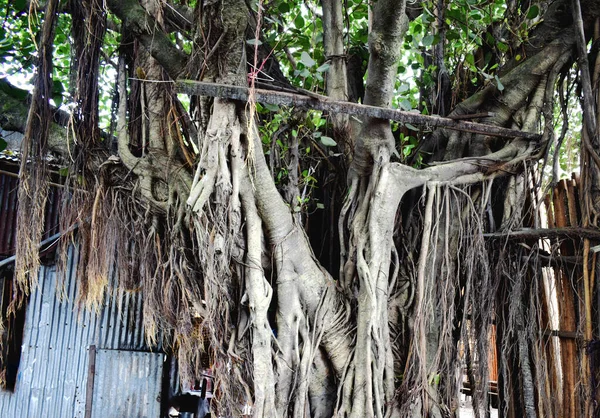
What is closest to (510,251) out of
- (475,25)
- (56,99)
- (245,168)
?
(475,25)

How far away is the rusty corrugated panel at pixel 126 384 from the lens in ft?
15.6

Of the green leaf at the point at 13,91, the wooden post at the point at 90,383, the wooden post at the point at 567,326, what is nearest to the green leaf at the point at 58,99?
the green leaf at the point at 13,91

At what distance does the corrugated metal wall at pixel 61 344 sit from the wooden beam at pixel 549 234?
123 inches

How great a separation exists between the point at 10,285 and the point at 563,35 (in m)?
4.89

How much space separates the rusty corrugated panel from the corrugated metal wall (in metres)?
0.05

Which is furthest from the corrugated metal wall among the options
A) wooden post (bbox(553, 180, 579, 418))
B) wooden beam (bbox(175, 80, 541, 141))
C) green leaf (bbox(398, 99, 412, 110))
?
wooden post (bbox(553, 180, 579, 418))

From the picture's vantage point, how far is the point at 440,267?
11.3 ft

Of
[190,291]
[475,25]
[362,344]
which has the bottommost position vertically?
[362,344]

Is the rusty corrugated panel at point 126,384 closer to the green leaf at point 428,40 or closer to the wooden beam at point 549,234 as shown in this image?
the wooden beam at point 549,234

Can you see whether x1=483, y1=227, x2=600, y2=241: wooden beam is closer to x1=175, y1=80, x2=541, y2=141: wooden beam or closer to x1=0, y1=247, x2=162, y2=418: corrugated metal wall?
x1=175, y1=80, x2=541, y2=141: wooden beam

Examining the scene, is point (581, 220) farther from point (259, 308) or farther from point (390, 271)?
point (259, 308)

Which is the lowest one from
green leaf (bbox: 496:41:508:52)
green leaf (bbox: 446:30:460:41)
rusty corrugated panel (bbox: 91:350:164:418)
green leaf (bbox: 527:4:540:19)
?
rusty corrugated panel (bbox: 91:350:164:418)

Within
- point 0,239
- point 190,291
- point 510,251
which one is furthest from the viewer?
point 0,239

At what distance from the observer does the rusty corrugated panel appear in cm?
475
